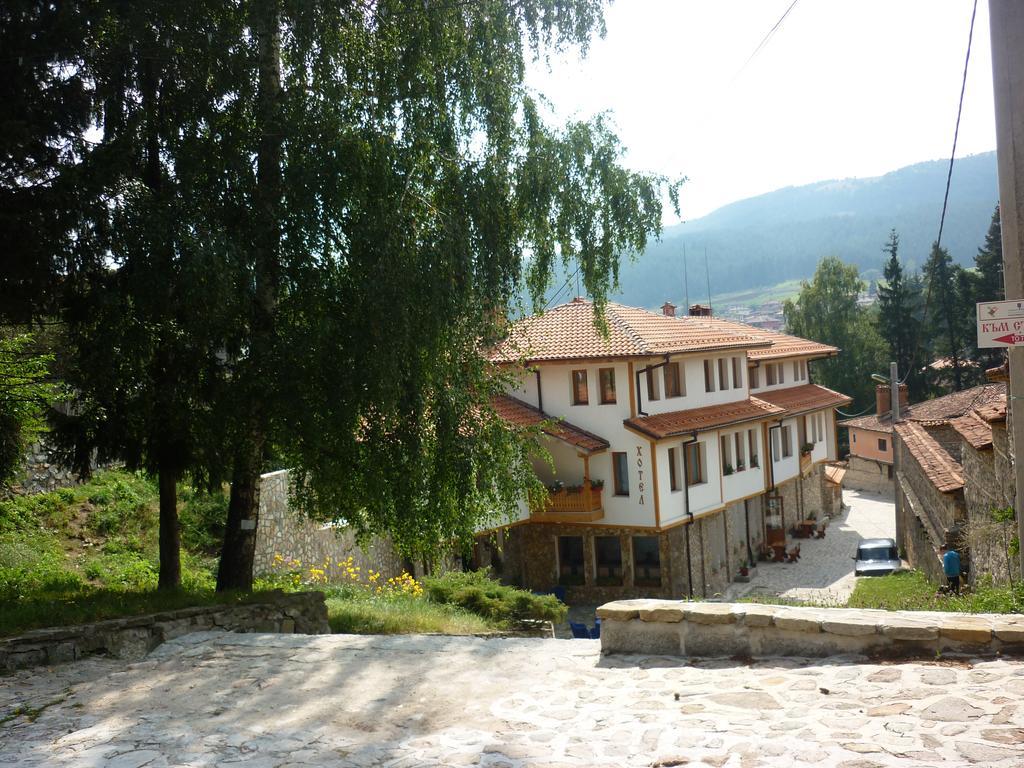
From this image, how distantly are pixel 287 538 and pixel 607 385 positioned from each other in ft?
37.1

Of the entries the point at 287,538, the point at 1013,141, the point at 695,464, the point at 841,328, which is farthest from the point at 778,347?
the point at 1013,141

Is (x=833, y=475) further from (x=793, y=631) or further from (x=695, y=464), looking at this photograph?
(x=793, y=631)

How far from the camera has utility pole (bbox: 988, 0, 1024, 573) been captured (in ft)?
21.5

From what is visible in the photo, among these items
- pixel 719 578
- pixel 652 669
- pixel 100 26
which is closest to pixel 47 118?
pixel 100 26

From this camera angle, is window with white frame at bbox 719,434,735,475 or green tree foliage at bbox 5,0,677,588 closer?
green tree foliage at bbox 5,0,677,588

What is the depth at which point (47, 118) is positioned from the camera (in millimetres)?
8977

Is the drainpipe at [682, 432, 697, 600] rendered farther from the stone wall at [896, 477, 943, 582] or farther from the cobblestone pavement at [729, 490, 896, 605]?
the stone wall at [896, 477, 943, 582]

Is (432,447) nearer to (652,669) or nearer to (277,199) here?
(277,199)

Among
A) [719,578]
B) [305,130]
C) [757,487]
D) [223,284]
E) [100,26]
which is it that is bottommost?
[719,578]

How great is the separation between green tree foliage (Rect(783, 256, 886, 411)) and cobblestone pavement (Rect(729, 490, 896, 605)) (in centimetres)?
1980

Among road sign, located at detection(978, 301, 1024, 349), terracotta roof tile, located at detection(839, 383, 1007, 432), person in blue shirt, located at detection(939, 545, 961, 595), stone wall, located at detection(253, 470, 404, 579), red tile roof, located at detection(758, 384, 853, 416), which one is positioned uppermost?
road sign, located at detection(978, 301, 1024, 349)

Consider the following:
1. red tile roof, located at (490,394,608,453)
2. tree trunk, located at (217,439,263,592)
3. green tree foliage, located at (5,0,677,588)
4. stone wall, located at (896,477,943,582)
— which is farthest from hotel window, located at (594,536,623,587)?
tree trunk, located at (217,439,263,592)

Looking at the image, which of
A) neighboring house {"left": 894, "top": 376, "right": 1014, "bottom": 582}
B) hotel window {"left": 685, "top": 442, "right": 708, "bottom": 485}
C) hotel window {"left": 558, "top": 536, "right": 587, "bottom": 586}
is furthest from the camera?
hotel window {"left": 558, "top": 536, "right": 587, "bottom": 586}

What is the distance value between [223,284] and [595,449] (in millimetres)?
16808
